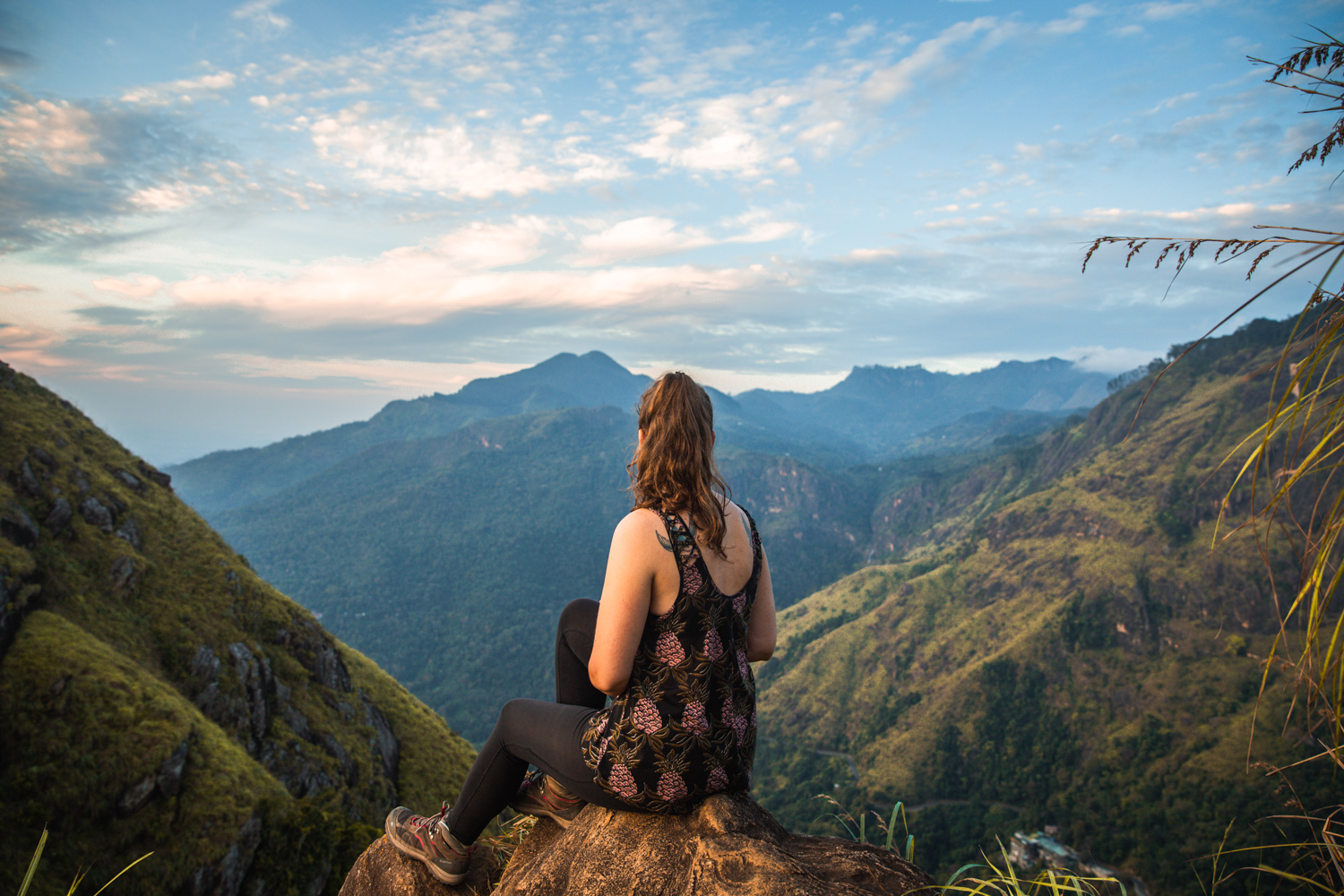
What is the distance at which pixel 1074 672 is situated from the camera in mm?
95000

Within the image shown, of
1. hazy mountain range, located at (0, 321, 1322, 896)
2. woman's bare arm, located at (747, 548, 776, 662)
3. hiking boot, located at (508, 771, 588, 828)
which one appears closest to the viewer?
woman's bare arm, located at (747, 548, 776, 662)

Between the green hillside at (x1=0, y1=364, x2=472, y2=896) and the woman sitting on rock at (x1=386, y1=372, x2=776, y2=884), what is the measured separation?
765 inches

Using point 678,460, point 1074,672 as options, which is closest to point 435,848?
point 678,460

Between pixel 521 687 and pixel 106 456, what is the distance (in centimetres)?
10992

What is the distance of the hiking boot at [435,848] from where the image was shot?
3.62 meters

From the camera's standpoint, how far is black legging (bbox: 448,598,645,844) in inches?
129

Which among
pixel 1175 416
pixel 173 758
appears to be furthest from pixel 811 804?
pixel 1175 416

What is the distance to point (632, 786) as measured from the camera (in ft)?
9.98

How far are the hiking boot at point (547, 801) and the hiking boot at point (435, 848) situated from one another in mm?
A: 384

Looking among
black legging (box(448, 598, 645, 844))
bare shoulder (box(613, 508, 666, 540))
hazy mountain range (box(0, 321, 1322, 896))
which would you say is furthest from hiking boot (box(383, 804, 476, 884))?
hazy mountain range (box(0, 321, 1322, 896))

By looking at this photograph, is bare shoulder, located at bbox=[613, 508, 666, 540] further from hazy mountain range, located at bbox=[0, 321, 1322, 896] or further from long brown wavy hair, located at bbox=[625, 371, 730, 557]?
hazy mountain range, located at bbox=[0, 321, 1322, 896]

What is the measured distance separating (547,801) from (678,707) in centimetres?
128

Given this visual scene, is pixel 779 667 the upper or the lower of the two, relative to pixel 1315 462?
lower

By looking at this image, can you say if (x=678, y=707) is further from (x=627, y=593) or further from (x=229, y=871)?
(x=229, y=871)
